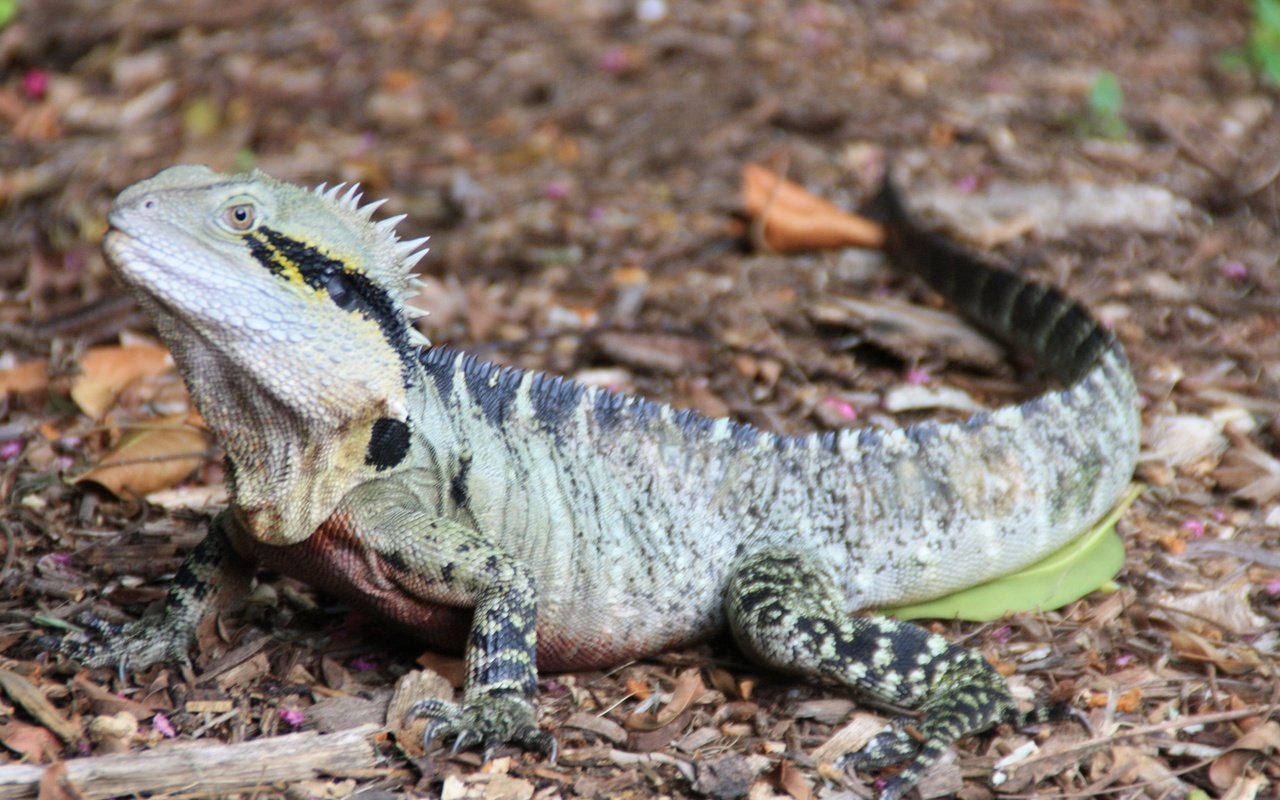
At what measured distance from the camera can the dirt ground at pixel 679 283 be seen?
427 cm

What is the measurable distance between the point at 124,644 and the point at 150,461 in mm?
1259

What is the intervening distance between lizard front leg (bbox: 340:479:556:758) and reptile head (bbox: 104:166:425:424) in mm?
372

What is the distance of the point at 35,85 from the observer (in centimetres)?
909

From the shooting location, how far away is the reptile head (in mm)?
3742

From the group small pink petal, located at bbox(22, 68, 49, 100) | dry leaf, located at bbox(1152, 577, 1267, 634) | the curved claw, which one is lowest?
dry leaf, located at bbox(1152, 577, 1267, 634)

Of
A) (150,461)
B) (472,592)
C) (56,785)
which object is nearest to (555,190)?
(150,461)

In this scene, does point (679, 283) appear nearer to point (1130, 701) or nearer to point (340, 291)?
point (340, 291)

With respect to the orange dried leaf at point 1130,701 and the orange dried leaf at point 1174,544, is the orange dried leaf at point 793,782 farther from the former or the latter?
the orange dried leaf at point 1174,544

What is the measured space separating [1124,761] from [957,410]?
7.74 feet

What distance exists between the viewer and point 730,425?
4.88 m

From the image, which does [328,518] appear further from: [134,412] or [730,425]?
[134,412]

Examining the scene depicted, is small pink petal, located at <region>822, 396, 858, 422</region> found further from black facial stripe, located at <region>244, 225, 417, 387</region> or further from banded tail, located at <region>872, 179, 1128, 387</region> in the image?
black facial stripe, located at <region>244, 225, 417, 387</region>

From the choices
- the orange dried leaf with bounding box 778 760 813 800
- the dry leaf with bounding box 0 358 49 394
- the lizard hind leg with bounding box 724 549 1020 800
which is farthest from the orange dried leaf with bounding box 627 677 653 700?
the dry leaf with bounding box 0 358 49 394

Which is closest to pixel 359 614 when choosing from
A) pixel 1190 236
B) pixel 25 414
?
pixel 25 414
